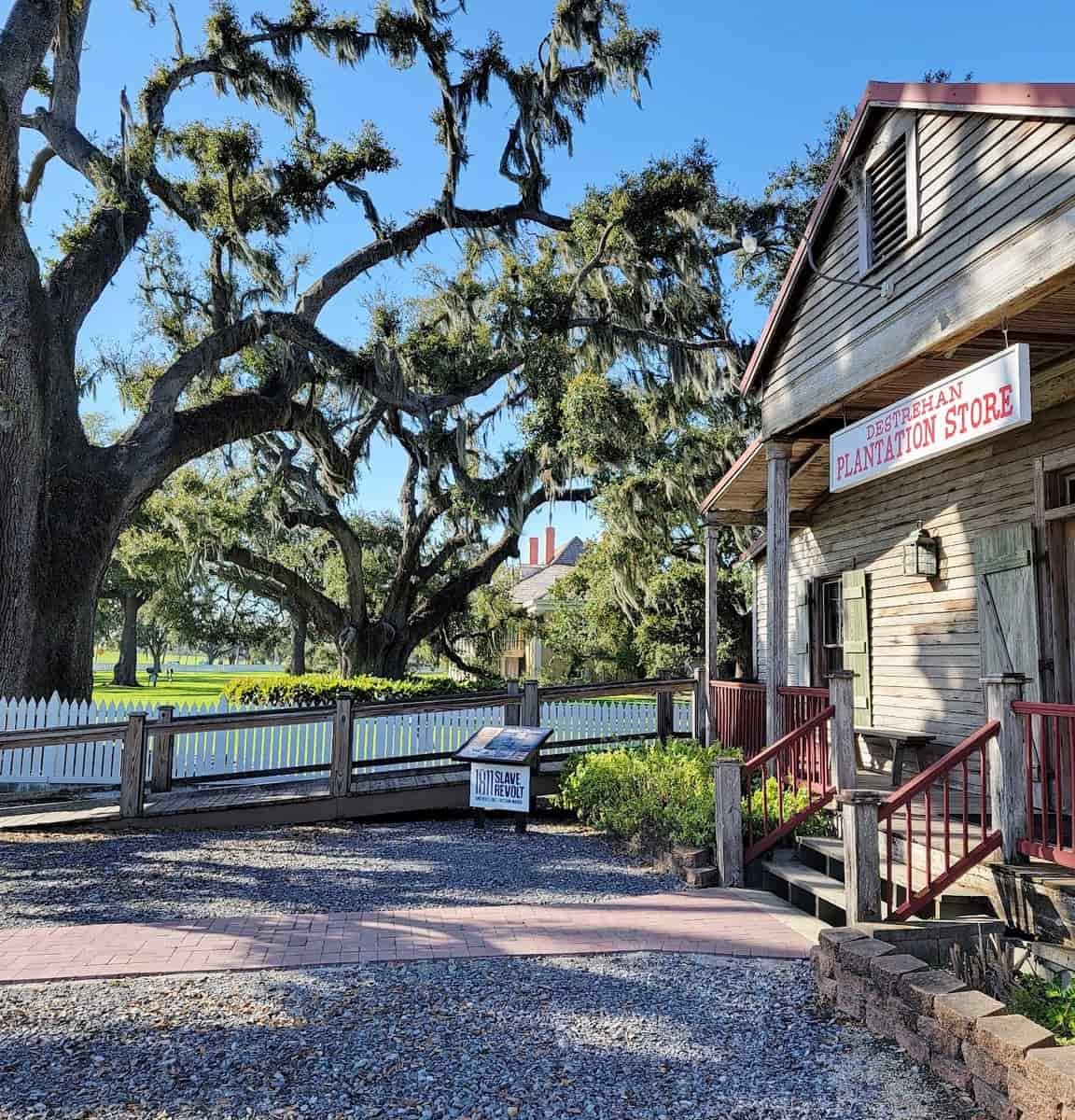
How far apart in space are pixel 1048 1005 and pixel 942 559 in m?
5.52

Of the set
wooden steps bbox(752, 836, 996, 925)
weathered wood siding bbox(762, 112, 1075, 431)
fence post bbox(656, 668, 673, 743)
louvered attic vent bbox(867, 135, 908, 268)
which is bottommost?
wooden steps bbox(752, 836, 996, 925)

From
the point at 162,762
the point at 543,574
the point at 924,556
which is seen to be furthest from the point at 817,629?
the point at 543,574

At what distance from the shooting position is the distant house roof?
151 feet

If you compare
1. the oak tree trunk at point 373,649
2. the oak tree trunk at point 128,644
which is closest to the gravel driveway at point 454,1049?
the oak tree trunk at point 373,649

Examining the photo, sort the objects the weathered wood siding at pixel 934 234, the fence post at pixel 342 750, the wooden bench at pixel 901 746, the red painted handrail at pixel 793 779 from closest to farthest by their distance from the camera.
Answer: the weathered wood siding at pixel 934 234 → the red painted handrail at pixel 793 779 → the wooden bench at pixel 901 746 → the fence post at pixel 342 750

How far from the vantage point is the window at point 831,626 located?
10.8m

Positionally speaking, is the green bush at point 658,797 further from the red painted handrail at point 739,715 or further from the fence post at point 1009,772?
the fence post at point 1009,772

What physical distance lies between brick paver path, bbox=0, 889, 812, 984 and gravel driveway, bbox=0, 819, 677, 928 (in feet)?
1.40

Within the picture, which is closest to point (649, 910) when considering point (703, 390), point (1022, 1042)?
point (1022, 1042)

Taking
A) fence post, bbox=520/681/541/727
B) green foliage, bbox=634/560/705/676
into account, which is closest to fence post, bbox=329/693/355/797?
fence post, bbox=520/681/541/727

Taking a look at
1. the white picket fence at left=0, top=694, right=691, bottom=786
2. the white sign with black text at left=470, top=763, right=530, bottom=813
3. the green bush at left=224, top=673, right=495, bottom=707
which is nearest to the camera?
the white sign with black text at left=470, top=763, right=530, bottom=813

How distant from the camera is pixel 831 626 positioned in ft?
36.2

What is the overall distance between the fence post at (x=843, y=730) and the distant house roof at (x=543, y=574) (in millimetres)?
36500

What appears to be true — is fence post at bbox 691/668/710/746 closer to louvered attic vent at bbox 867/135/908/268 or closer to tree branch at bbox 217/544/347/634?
louvered attic vent at bbox 867/135/908/268
